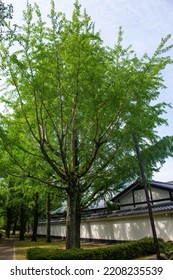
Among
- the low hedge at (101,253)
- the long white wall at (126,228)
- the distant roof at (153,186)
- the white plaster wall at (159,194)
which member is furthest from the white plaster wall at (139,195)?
the low hedge at (101,253)

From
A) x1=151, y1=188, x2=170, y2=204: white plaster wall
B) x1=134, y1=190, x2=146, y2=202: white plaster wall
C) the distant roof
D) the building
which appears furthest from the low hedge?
x1=134, y1=190, x2=146, y2=202: white plaster wall

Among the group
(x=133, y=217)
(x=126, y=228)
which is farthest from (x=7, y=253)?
(x=133, y=217)

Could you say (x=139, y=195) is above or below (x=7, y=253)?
above

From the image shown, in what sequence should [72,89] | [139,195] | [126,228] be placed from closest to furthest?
[72,89], [126,228], [139,195]

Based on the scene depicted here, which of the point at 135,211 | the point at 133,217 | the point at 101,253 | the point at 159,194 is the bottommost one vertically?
the point at 101,253

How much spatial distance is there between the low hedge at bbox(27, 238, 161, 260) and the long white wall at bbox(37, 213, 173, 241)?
3012 mm

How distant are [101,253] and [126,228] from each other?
10.1 meters

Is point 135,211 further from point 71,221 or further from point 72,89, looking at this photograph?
point 72,89

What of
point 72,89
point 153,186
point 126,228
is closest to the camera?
point 72,89

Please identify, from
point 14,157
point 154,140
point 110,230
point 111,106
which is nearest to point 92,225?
point 110,230

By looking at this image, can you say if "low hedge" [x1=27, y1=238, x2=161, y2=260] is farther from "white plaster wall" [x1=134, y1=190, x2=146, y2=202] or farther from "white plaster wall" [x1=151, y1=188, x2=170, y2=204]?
"white plaster wall" [x1=134, y1=190, x2=146, y2=202]

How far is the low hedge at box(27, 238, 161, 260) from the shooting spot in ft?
36.8

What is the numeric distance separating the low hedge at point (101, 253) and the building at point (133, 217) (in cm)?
311

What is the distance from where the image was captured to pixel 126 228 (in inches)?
869
